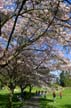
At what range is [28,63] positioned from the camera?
2012 centimetres

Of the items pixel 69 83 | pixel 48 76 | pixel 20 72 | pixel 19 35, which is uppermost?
pixel 19 35

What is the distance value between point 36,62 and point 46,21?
453 inches

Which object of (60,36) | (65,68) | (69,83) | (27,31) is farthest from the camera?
(69,83)

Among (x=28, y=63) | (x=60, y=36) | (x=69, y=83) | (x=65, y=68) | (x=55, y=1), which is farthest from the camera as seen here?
(x=69, y=83)

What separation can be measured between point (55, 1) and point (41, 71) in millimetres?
18335

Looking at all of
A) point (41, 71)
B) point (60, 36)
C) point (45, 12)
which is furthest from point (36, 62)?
point (45, 12)

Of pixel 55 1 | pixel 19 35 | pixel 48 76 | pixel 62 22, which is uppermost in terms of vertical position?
pixel 55 1

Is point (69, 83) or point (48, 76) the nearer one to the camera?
point (48, 76)

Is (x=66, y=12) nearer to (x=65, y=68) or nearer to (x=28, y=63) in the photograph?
(x=28, y=63)

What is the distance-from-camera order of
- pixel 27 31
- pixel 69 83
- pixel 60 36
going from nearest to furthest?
pixel 60 36
pixel 27 31
pixel 69 83

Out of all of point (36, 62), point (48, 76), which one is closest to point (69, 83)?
point (48, 76)

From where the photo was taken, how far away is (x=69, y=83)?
13425 centimetres

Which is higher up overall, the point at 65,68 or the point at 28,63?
the point at 28,63

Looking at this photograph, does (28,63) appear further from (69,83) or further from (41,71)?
(69,83)
